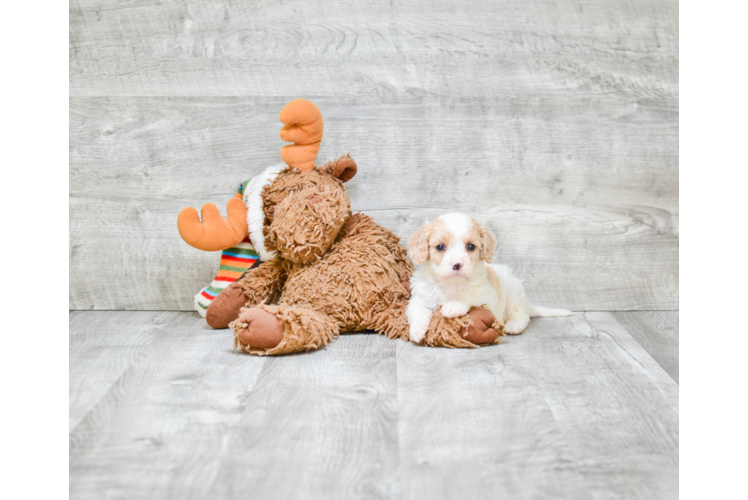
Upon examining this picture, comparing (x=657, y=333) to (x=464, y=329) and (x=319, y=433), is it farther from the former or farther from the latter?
(x=319, y=433)

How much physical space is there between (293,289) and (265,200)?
255mm

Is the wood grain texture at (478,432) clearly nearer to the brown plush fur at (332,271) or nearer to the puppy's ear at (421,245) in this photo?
the brown plush fur at (332,271)

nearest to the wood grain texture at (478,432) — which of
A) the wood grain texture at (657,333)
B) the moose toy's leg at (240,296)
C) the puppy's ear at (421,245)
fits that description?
the puppy's ear at (421,245)

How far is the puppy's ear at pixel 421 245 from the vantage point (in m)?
1.59

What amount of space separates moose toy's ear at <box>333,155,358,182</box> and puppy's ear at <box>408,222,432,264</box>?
0.33m

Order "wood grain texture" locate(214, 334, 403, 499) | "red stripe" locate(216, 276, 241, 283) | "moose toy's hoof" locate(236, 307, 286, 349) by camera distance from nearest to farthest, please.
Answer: "wood grain texture" locate(214, 334, 403, 499) < "moose toy's hoof" locate(236, 307, 286, 349) < "red stripe" locate(216, 276, 241, 283)

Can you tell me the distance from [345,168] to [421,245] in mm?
361

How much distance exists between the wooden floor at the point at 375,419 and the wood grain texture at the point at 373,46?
73cm

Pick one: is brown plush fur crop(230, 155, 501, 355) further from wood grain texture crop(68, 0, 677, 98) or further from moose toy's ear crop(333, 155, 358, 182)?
wood grain texture crop(68, 0, 677, 98)

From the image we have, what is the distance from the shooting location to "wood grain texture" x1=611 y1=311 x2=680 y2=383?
1.58m

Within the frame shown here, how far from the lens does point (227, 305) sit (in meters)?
1.78

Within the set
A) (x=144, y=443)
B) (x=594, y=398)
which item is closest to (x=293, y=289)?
(x=144, y=443)

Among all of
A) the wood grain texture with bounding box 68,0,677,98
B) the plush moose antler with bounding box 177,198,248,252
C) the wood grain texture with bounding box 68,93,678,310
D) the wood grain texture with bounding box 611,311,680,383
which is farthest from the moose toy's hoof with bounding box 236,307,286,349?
the wood grain texture with bounding box 611,311,680,383

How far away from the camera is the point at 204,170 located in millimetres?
1979
